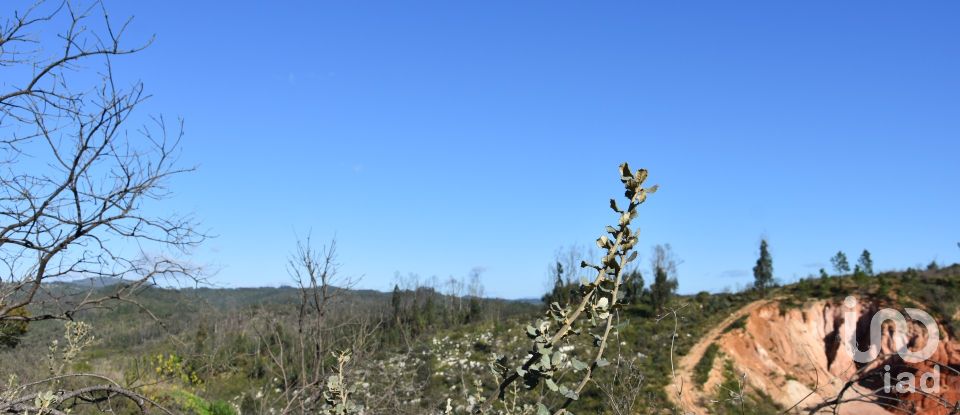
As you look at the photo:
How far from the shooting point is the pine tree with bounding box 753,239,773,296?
3135cm

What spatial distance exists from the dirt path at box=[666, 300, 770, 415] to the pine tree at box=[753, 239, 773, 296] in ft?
21.3

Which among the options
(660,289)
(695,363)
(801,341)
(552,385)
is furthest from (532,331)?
(660,289)

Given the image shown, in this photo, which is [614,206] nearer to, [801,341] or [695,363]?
[695,363]

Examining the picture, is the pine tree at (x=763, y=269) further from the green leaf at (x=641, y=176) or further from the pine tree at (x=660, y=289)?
the green leaf at (x=641, y=176)

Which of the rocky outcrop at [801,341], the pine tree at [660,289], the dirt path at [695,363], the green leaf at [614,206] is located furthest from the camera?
the pine tree at [660,289]

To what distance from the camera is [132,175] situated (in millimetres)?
4250

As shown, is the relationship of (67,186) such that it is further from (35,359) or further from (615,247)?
(35,359)

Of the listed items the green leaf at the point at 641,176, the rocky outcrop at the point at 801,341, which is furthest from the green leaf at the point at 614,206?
the rocky outcrop at the point at 801,341

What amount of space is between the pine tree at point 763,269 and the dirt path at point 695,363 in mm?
6486

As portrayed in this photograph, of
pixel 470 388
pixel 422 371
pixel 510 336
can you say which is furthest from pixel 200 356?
pixel 510 336

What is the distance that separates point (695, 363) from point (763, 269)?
15229 mm

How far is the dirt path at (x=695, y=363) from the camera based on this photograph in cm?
1790

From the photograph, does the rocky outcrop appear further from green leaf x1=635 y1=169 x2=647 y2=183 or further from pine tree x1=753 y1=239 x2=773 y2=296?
green leaf x1=635 y1=169 x2=647 y2=183

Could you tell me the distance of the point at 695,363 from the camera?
20734 mm
